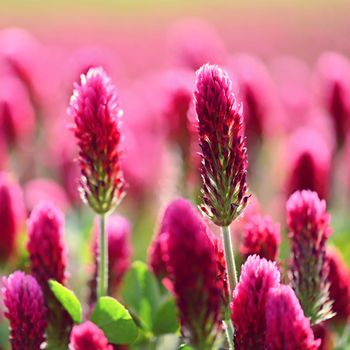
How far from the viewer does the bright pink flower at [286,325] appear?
1493 mm

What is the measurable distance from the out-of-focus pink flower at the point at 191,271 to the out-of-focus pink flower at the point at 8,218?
104cm

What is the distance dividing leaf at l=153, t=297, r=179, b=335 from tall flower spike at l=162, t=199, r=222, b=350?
0.48m

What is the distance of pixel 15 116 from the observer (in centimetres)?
359

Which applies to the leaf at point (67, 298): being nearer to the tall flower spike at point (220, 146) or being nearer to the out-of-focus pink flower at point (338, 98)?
the tall flower spike at point (220, 146)

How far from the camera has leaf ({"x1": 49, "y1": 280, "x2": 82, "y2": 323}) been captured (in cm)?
189

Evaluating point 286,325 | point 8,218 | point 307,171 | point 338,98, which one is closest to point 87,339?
point 286,325

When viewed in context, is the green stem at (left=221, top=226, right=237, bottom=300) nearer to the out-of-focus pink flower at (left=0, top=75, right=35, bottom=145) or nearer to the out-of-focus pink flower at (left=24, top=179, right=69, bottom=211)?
the out-of-focus pink flower at (left=24, top=179, right=69, bottom=211)

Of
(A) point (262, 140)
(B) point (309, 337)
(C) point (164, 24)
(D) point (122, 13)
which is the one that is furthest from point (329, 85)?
(D) point (122, 13)

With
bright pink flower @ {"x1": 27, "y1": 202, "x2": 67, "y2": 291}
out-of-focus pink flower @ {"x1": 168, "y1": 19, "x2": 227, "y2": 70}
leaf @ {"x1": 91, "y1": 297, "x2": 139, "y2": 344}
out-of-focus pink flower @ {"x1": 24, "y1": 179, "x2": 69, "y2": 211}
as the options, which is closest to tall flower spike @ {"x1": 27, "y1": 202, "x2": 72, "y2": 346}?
bright pink flower @ {"x1": 27, "y1": 202, "x2": 67, "y2": 291}

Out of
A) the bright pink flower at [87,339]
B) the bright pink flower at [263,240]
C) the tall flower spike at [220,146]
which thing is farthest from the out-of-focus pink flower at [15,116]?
the bright pink flower at [87,339]

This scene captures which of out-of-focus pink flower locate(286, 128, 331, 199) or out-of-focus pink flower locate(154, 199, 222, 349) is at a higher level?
out-of-focus pink flower locate(286, 128, 331, 199)

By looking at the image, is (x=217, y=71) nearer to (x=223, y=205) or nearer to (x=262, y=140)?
(x=223, y=205)

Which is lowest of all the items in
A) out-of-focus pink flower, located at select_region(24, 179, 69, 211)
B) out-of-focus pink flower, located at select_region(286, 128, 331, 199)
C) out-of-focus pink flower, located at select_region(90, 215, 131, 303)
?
out-of-focus pink flower, located at select_region(90, 215, 131, 303)

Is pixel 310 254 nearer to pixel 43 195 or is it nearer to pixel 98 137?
pixel 98 137
